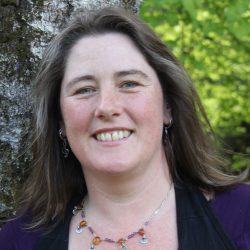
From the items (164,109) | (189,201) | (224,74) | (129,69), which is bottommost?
Result: (189,201)

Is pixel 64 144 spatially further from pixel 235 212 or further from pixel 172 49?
pixel 172 49

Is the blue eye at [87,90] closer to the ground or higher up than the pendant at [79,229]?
higher up

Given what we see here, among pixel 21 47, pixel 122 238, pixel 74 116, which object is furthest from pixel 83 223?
pixel 21 47

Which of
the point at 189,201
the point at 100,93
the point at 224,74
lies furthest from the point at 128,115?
the point at 224,74

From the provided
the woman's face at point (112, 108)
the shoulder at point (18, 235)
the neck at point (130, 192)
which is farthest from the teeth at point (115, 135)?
the shoulder at point (18, 235)

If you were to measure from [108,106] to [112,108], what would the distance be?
0.06 ft

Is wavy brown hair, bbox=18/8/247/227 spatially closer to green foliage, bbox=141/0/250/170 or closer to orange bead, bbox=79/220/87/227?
orange bead, bbox=79/220/87/227

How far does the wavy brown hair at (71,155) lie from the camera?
2264 millimetres

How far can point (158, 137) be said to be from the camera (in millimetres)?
2182

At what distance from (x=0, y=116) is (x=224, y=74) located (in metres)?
4.48

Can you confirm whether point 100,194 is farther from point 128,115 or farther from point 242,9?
point 242,9

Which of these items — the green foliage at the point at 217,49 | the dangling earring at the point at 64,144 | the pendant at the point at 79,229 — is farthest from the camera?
the green foliage at the point at 217,49

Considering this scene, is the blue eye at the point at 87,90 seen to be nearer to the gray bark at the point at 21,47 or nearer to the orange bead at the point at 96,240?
the gray bark at the point at 21,47

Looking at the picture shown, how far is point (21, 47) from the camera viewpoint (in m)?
2.52
